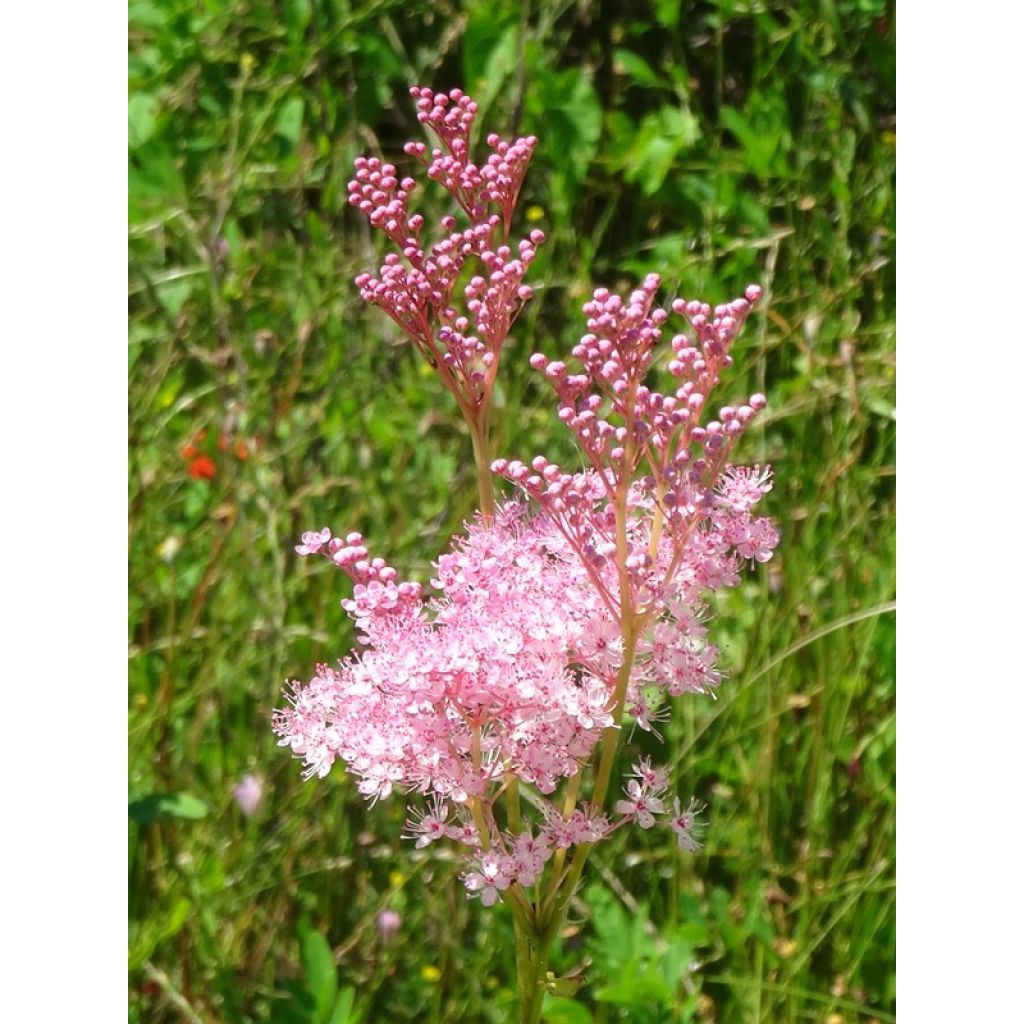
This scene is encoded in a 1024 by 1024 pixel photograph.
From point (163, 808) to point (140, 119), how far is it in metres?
0.69

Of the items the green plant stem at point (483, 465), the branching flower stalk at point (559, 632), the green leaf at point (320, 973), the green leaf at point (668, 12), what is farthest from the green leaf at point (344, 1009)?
the green leaf at point (668, 12)

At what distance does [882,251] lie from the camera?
4.53 ft

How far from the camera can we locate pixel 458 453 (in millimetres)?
1508

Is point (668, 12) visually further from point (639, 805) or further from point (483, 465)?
point (639, 805)

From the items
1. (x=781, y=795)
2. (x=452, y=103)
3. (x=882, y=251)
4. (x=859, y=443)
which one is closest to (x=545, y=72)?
(x=452, y=103)

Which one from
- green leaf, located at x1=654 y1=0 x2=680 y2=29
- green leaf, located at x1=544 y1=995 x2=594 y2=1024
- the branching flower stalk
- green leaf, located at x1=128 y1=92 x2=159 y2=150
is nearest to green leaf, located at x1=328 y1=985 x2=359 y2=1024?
green leaf, located at x1=544 y1=995 x2=594 y2=1024

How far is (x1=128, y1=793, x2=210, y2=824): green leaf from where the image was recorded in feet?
4.39

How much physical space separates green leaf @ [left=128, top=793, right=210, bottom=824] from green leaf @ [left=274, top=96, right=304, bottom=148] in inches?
26.7

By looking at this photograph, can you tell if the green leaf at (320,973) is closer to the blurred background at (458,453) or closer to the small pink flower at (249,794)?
the blurred background at (458,453)

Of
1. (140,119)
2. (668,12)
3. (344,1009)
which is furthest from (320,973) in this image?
(668,12)

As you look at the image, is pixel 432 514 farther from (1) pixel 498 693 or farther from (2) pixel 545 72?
(1) pixel 498 693

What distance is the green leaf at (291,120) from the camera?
5.01ft
